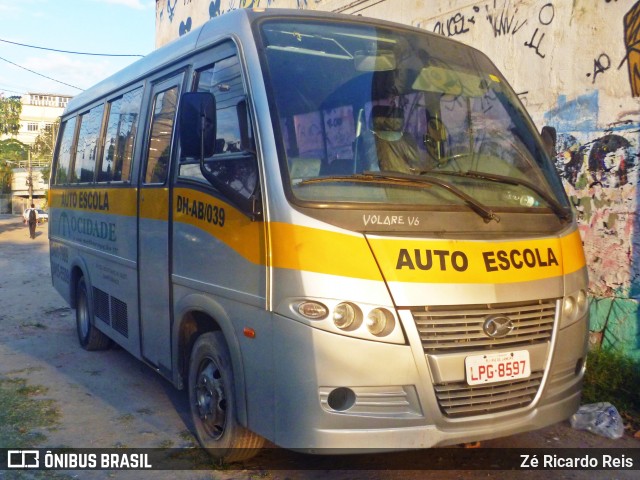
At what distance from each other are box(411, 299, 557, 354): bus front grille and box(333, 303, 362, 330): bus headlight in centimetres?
29

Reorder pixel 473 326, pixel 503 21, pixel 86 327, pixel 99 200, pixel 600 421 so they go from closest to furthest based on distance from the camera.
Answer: pixel 473 326 < pixel 600 421 < pixel 99 200 < pixel 503 21 < pixel 86 327

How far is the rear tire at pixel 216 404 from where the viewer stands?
421 cm

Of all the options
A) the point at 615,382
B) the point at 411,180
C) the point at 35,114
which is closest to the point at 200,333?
the point at 411,180

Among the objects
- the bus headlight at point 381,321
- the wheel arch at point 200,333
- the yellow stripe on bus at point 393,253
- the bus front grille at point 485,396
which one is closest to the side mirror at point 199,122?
the yellow stripe on bus at point 393,253

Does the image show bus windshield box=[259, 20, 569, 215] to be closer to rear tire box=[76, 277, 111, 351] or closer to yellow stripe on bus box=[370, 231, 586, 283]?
yellow stripe on bus box=[370, 231, 586, 283]

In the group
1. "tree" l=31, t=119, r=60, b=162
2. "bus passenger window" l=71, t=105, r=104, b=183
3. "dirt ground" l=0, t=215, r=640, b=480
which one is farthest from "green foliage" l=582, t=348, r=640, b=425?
"tree" l=31, t=119, r=60, b=162

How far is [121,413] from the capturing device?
5.73 meters

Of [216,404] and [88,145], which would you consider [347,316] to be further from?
[88,145]

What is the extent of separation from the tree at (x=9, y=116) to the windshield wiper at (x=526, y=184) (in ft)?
126

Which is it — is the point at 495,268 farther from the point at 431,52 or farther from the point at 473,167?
the point at 431,52

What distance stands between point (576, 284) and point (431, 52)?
1779mm

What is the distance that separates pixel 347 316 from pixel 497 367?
2.89 ft

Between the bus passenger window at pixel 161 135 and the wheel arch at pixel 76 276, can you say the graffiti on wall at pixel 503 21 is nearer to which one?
the bus passenger window at pixel 161 135

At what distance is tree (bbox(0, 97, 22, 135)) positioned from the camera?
37812mm
